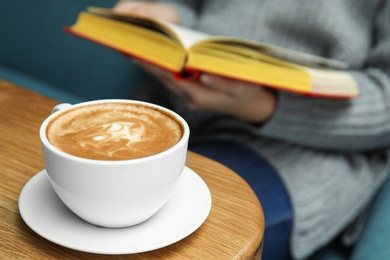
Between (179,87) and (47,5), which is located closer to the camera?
(179,87)

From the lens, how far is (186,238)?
1.34ft

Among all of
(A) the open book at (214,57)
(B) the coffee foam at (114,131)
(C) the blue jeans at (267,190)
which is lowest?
(C) the blue jeans at (267,190)

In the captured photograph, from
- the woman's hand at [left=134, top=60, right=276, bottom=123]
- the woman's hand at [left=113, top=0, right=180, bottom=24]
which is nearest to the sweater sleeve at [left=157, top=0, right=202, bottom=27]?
the woman's hand at [left=113, top=0, right=180, bottom=24]

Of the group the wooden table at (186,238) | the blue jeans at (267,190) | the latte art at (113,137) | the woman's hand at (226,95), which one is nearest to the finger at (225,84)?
the woman's hand at (226,95)

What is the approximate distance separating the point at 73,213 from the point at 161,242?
84 millimetres

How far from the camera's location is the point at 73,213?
417 millimetres

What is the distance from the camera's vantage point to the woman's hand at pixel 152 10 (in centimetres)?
100

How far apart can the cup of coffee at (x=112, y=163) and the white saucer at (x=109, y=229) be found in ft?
0.03

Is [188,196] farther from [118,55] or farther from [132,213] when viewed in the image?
[118,55]

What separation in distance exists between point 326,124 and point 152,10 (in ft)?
1.39

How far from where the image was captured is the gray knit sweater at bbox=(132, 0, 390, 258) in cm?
84

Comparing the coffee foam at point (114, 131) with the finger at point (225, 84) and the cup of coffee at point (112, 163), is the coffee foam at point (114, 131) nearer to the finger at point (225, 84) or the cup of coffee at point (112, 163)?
the cup of coffee at point (112, 163)

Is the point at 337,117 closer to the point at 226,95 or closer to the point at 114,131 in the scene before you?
the point at 226,95

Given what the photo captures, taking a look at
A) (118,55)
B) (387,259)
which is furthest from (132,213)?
(118,55)
